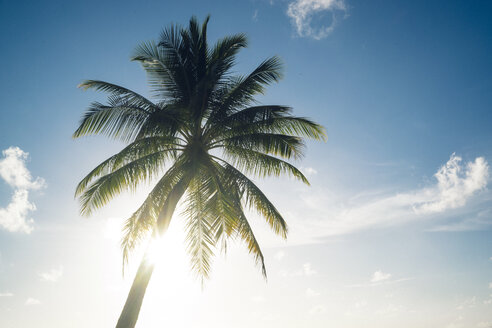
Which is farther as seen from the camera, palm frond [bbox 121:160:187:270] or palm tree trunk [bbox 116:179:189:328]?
palm frond [bbox 121:160:187:270]

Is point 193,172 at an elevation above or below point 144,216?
above

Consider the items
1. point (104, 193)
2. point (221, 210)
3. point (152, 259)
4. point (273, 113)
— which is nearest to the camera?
point (152, 259)

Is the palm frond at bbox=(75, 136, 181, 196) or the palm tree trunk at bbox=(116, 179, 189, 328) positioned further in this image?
the palm frond at bbox=(75, 136, 181, 196)

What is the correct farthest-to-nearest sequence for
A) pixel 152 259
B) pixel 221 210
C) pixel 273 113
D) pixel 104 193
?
pixel 273 113 < pixel 104 193 < pixel 221 210 < pixel 152 259

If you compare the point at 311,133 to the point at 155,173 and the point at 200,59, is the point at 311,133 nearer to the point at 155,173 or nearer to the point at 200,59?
the point at 200,59

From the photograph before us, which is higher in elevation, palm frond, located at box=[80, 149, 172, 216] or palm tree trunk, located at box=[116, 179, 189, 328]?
palm frond, located at box=[80, 149, 172, 216]

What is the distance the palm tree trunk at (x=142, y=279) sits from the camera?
19.1 ft

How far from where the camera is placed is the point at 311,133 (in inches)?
349

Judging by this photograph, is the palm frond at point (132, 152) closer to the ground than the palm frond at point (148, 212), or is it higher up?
higher up

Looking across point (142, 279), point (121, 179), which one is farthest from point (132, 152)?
point (142, 279)

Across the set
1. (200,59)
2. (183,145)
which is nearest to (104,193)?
(183,145)

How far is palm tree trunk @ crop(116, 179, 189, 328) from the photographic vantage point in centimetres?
581

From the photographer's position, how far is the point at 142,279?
6270 millimetres

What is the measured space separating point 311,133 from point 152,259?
237 inches
